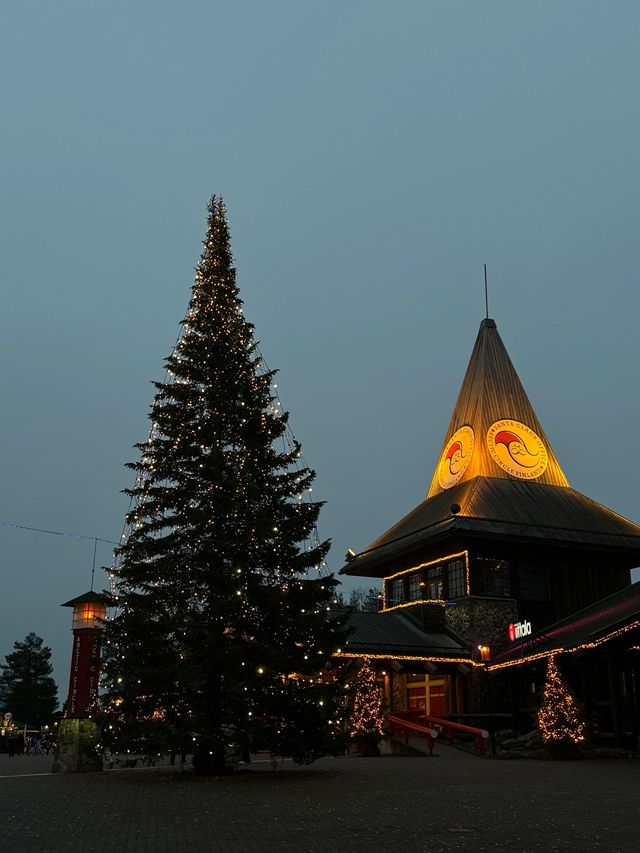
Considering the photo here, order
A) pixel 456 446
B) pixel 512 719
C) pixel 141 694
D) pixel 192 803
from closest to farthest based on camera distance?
1. pixel 192 803
2. pixel 141 694
3. pixel 512 719
4. pixel 456 446

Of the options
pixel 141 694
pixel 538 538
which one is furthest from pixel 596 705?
pixel 141 694

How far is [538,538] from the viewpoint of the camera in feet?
112

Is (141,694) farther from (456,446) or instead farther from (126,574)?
(456,446)

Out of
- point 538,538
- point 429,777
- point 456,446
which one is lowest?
point 429,777

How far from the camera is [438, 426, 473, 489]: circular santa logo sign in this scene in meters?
39.1

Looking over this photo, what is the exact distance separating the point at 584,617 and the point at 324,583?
15.1 metres

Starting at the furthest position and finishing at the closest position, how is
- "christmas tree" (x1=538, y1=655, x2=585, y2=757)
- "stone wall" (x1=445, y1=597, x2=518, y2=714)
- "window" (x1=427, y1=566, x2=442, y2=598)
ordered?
"window" (x1=427, y1=566, x2=442, y2=598) → "stone wall" (x1=445, y1=597, x2=518, y2=714) → "christmas tree" (x1=538, y1=655, x2=585, y2=757)

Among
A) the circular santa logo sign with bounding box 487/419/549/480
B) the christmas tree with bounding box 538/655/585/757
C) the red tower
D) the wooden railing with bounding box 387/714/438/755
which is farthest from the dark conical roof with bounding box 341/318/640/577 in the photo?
the red tower

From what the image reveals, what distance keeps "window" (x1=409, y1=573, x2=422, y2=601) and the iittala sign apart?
19.4 ft

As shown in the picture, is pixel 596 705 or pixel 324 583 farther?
pixel 596 705

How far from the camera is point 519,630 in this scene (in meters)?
31.8

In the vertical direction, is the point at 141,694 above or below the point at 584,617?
below

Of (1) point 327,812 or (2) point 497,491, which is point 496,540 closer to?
(2) point 497,491

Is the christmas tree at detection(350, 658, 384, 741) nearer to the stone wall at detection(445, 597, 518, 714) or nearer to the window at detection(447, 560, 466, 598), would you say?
the stone wall at detection(445, 597, 518, 714)
